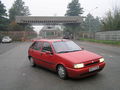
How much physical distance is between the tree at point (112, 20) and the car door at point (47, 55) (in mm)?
25190

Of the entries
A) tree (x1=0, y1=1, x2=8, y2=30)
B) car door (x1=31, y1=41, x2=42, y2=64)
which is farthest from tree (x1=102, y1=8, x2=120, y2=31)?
tree (x1=0, y1=1, x2=8, y2=30)

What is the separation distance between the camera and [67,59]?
4723 mm

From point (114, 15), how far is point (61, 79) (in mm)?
28449

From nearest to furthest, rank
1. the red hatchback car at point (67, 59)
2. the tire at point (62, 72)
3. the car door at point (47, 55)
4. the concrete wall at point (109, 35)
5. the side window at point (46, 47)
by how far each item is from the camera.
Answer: the red hatchback car at point (67, 59) → the tire at point (62, 72) → the car door at point (47, 55) → the side window at point (46, 47) → the concrete wall at point (109, 35)

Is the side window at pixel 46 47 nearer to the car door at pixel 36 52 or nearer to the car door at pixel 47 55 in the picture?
the car door at pixel 47 55

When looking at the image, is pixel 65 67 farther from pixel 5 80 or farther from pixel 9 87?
pixel 5 80

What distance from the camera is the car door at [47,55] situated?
5.51 metres

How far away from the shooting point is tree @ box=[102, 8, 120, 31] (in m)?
27.9

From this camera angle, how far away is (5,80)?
5.08m

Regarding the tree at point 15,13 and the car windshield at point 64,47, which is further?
the tree at point 15,13

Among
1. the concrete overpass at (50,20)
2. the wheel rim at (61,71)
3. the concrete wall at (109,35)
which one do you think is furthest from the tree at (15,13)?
the wheel rim at (61,71)

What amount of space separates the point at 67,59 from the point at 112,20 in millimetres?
27945

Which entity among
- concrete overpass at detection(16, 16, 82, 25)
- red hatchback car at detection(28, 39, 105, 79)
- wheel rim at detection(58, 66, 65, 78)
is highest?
concrete overpass at detection(16, 16, 82, 25)

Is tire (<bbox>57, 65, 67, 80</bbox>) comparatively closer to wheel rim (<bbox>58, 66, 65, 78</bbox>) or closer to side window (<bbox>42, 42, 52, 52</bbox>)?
wheel rim (<bbox>58, 66, 65, 78</bbox>)
